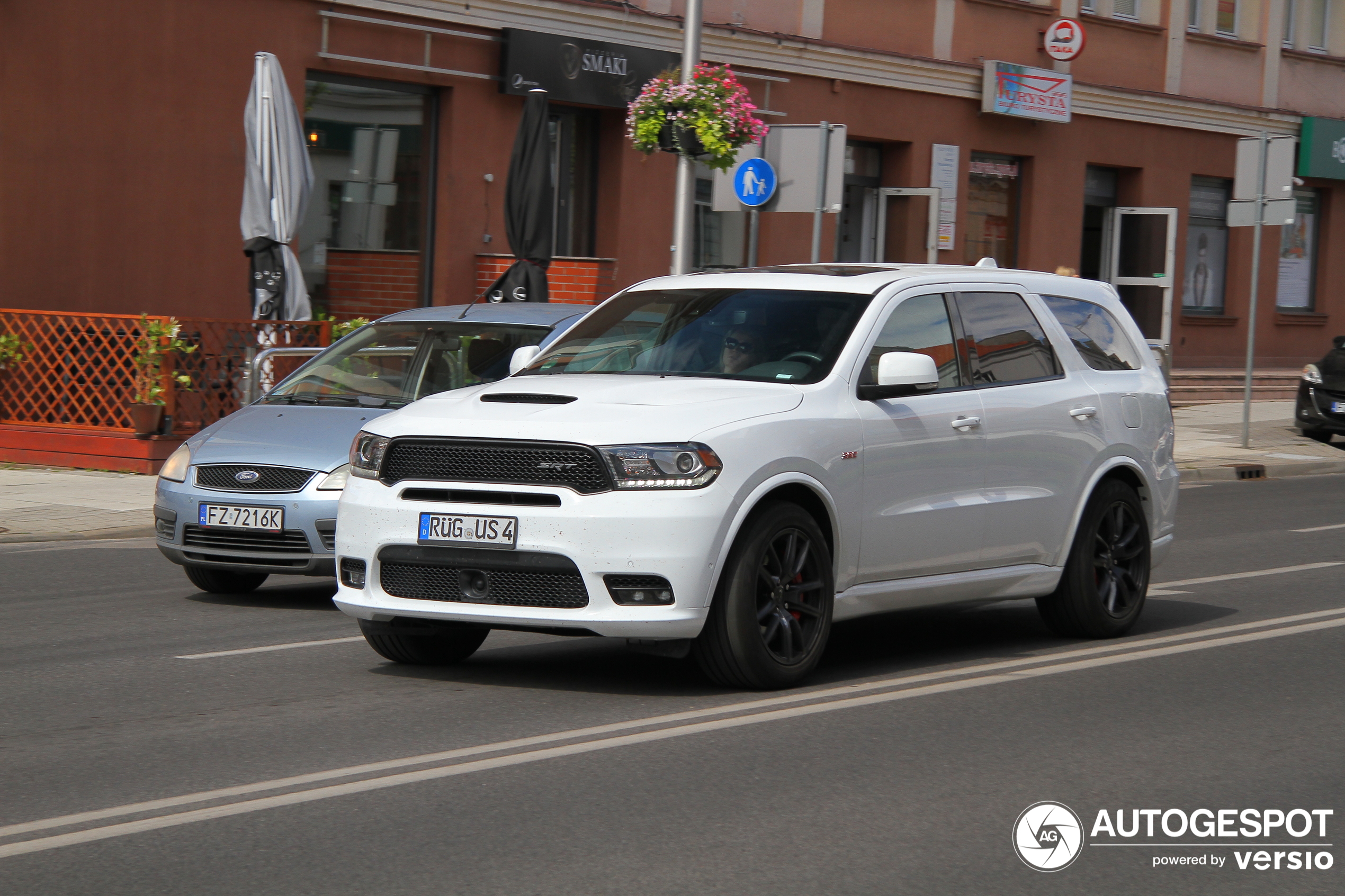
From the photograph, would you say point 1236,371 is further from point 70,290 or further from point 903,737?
point 903,737

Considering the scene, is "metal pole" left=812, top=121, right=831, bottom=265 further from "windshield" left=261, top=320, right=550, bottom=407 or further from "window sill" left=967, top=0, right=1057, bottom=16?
"window sill" left=967, top=0, right=1057, bottom=16

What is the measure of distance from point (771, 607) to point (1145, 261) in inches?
954

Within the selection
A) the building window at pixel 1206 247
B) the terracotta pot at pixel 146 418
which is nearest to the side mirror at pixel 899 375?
the terracotta pot at pixel 146 418

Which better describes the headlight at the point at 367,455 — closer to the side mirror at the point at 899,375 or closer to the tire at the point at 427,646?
the tire at the point at 427,646

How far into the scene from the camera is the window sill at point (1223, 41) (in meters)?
30.7

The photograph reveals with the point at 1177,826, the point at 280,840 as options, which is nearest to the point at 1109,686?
the point at 1177,826

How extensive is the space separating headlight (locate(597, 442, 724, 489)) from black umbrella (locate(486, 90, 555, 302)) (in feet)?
39.6

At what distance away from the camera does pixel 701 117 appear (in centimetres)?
1661

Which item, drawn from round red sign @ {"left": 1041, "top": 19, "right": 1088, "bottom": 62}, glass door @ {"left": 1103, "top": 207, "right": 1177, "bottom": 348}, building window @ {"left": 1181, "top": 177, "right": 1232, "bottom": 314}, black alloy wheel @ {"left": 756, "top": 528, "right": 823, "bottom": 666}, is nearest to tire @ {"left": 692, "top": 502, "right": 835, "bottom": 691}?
black alloy wheel @ {"left": 756, "top": 528, "right": 823, "bottom": 666}

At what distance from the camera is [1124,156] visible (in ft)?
97.5

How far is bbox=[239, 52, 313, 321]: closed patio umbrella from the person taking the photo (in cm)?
1689

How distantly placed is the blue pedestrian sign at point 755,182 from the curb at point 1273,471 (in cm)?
600

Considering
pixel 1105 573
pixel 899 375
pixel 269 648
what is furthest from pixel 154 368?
pixel 899 375

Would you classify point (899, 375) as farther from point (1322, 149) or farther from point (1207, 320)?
point (1322, 149)
